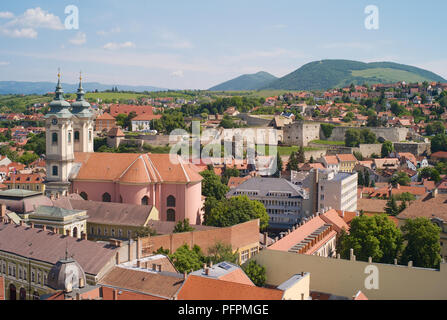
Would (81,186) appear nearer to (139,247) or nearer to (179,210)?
(179,210)

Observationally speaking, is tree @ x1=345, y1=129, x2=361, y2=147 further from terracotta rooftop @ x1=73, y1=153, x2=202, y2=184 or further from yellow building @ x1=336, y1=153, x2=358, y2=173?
terracotta rooftop @ x1=73, y1=153, x2=202, y2=184

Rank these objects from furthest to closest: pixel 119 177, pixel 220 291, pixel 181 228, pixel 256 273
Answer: pixel 119 177 < pixel 181 228 < pixel 256 273 < pixel 220 291

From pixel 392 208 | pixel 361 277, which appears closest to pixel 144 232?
pixel 361 277

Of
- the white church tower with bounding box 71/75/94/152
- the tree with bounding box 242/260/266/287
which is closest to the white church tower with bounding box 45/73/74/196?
the white church tower with bounding box 71/75/94/152

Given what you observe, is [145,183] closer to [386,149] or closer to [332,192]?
[332,192]

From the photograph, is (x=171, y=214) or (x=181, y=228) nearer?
(x=181, y=228)

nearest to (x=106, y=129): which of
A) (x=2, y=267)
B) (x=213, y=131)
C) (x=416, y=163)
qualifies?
(x=213, y=131)

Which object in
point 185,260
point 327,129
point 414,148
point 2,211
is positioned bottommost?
point 185,260
